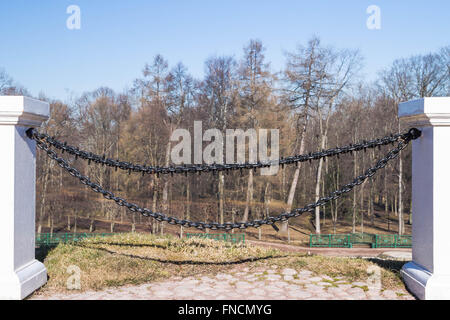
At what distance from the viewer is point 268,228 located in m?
33.7

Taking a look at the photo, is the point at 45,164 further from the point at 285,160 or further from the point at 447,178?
the point at 447,178

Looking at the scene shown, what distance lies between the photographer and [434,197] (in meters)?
4.40

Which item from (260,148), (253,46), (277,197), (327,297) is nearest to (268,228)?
(277,197)

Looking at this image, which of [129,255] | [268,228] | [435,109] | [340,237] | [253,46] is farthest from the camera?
[268,228]

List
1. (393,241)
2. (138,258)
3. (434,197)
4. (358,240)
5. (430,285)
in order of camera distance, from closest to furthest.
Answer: (430,285) < (434,197) < (138,258) < (393,241) < (358,240)

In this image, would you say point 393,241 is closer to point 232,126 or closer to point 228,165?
point 232,126

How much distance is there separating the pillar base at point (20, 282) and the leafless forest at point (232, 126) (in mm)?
21813

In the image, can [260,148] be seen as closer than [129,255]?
No

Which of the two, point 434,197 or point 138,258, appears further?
point 138,258

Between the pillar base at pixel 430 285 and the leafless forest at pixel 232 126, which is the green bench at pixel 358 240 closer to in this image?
the leafless forest at pixel 232 126

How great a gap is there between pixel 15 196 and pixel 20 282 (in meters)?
0.96

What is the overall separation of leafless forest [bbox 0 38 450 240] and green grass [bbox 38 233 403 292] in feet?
64.4

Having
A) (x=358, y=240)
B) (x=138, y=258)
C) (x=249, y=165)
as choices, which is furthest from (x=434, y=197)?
(x=358, y=240)

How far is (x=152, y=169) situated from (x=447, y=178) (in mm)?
3708
